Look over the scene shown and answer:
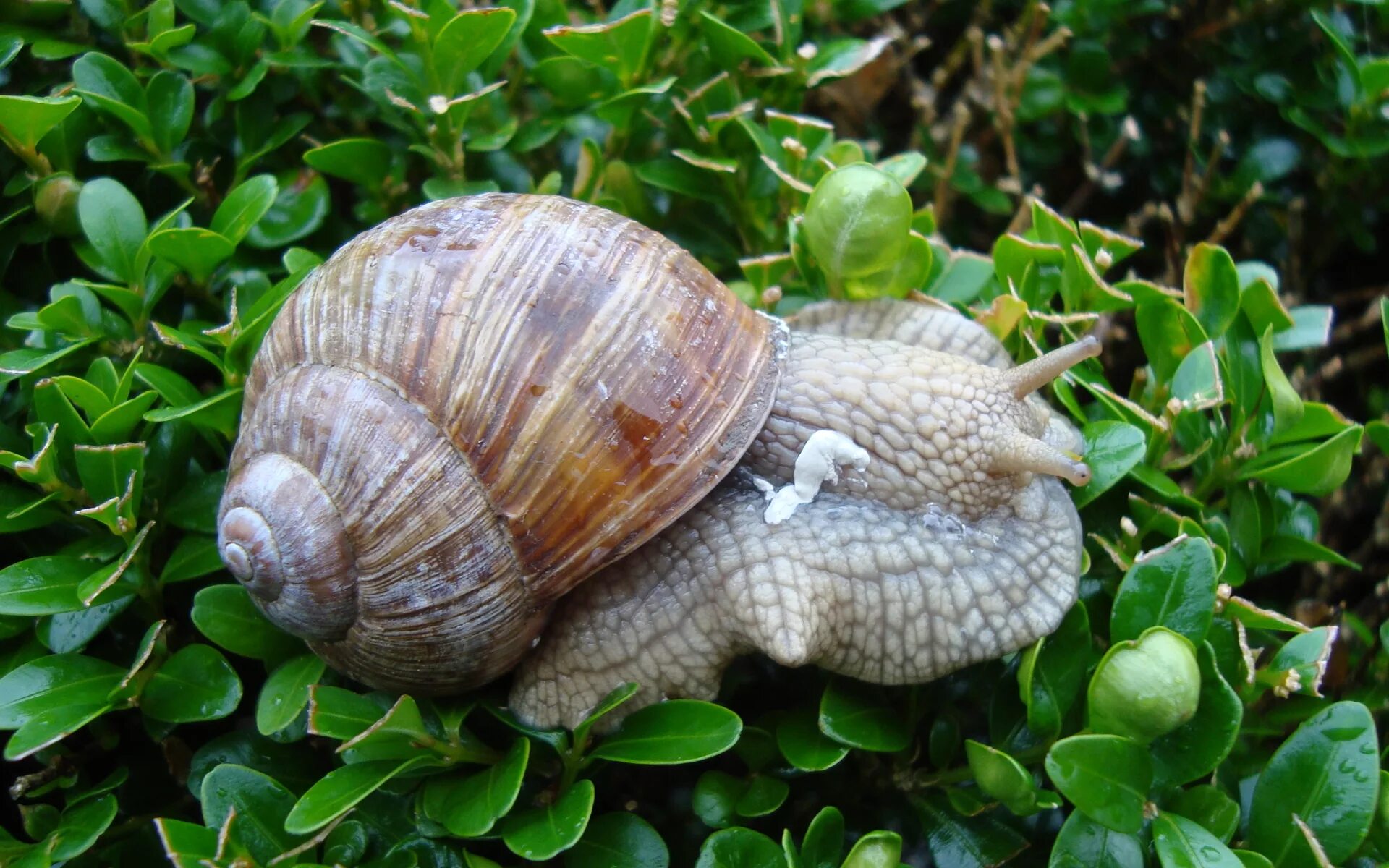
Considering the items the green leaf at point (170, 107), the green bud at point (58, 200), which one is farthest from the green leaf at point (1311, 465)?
the green bud at point (58, 200)

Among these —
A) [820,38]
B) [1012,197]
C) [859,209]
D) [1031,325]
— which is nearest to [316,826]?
[859,209]

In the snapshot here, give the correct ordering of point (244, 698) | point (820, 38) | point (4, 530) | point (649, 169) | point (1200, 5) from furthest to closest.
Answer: point (1200, 5) < point (820, 38) < point (649, 169) < point (244, 698) < point (4, 530)

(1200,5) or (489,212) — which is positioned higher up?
(1200,5)

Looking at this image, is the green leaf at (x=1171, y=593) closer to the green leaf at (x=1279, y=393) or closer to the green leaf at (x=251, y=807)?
the green leaf at (x=1279, y=393)

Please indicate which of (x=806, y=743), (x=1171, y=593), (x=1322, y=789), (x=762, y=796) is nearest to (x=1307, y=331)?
(x=1171, y=593)

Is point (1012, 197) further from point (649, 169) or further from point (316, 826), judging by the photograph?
point (316, 826)

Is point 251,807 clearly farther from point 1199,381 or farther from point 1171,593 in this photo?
point 1199,381

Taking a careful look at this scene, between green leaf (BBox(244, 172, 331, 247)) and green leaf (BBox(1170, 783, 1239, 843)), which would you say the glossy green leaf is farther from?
green leaf (BBox(1170, 783, 1239, 843))
